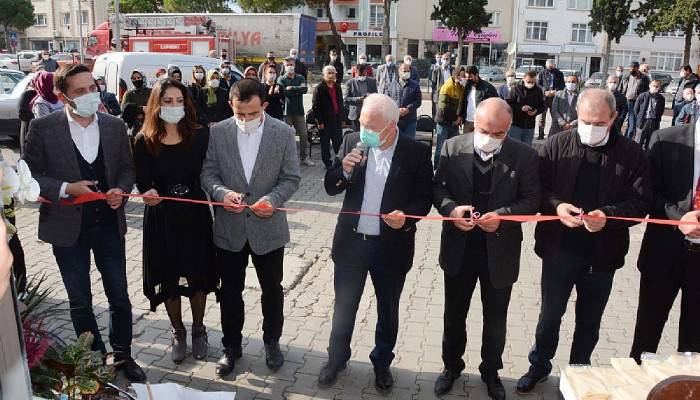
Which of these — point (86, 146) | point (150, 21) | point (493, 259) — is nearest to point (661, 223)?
point (493, 259)

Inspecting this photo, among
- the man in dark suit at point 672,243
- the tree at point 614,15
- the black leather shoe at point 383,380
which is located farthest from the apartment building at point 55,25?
the man in dark suit at point 672,243

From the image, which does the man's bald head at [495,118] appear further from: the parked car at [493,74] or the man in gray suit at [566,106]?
the parked car at [493,74]

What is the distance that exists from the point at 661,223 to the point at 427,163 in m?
1.50

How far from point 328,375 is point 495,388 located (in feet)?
3.77

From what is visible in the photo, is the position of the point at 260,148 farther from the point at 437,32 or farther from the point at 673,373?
the point at 437,32

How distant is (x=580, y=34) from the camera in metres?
53.3

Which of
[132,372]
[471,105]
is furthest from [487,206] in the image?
[471,105]

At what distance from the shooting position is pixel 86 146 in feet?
12.5

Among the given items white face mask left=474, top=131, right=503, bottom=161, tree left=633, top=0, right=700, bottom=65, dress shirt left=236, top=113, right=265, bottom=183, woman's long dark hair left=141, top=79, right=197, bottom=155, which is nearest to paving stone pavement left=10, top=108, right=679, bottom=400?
woman's long dark hair left=141, top=79, right=197, bottom=155

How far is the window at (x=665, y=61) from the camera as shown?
53719 millimetres

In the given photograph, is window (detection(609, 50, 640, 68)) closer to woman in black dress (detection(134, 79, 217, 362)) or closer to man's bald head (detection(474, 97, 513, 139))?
man's bald head (detection(474, 97, 513, 139))

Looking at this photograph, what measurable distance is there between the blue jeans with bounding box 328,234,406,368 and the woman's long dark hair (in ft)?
4.52

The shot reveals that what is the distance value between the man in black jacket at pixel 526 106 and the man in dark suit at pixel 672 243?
7519 millimetres

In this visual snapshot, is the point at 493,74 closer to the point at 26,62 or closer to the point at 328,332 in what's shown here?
the point at 26,62
